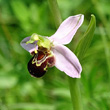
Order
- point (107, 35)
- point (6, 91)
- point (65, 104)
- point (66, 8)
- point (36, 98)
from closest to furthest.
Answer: point (65, 104)
point (36, 98)
point (6, 91)
point (107, 35)
point (66, 8)

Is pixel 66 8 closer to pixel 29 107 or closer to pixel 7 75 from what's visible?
pixel 7 75

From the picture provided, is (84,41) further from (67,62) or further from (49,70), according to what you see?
(49,70)

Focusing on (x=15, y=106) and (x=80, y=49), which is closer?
(x=80, y=49)

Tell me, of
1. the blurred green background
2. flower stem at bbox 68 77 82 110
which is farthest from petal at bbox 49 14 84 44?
the blurred green background

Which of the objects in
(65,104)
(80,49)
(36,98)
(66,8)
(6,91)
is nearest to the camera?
(80,49)

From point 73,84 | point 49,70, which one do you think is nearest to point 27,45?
point 73,84

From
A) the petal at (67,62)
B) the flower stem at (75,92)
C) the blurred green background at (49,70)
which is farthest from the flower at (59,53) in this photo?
the blurred green background at (49,70)

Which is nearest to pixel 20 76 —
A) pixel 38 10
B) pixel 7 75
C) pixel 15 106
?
pixel 7 75
